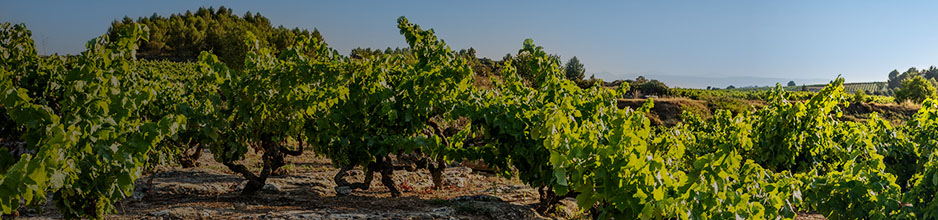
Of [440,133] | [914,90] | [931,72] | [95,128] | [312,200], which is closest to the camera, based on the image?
[95,128]

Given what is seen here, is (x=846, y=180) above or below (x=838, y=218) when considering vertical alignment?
above

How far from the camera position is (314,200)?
7.15 metres

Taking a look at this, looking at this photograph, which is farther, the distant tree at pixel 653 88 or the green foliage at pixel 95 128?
the distant tree at pixel 653 88

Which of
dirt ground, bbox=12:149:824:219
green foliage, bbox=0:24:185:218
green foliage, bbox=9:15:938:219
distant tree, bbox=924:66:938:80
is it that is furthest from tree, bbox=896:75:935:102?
distant tree, bbox=924:66:938:80

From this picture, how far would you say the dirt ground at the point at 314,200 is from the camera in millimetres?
6016

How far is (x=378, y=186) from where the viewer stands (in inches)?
351

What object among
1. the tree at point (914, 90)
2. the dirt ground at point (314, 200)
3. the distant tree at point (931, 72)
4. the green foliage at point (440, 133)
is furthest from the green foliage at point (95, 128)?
the distant tree at point (931, 72)

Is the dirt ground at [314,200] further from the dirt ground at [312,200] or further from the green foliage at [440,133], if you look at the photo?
the green foliage at [440,133]

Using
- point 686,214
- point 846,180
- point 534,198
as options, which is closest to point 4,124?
point 534,198

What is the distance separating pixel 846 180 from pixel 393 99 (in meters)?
4.67

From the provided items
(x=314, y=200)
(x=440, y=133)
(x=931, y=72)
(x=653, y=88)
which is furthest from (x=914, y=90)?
(x=931, y=72)

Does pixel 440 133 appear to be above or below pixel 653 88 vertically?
below

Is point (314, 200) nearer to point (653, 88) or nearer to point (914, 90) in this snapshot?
point (653, 88)

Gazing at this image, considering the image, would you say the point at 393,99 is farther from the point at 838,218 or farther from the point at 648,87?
the point at 648,87
